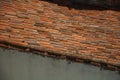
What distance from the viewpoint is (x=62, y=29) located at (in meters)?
11.8

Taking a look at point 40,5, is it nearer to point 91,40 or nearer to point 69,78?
point 91,40

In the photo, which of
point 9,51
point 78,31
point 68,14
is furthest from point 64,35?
point 9,51

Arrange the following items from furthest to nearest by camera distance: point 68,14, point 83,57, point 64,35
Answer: point 68,14
point 64,35
point 83,57

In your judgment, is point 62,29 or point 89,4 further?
point 89,4

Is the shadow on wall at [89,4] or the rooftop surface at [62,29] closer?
the rooftop surface at [62,29]

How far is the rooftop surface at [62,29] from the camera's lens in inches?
Result: 432

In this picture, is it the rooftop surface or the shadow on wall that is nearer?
the rooftop surface

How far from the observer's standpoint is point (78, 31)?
11.8 metres

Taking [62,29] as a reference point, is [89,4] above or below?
above

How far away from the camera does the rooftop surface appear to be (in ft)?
36.0

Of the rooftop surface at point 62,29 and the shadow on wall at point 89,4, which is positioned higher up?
the shadow on wall at point 89,4

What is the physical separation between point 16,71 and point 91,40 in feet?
11.0

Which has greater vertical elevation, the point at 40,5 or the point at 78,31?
the point at 40,5

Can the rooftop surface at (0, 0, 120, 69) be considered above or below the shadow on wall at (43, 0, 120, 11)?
below
